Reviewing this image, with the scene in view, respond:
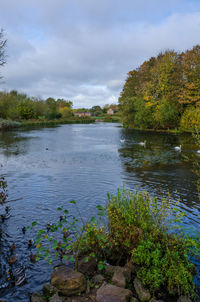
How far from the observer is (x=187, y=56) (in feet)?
142

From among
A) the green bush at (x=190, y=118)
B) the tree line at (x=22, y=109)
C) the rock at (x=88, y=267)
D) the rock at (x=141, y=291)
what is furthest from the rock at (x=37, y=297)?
the tree line at (x=22, y=109)

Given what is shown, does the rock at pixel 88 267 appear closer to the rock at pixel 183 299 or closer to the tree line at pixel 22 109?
the rock at pixel 183 299

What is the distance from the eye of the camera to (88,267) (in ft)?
18.7

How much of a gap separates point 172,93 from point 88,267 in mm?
46988

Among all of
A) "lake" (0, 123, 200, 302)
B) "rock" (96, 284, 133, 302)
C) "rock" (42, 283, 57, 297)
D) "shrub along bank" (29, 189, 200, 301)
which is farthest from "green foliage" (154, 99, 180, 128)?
"rock" (42, 283, 57, 297)

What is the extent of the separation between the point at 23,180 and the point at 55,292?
35.4ft

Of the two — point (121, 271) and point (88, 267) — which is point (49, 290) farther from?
point (121, 271)

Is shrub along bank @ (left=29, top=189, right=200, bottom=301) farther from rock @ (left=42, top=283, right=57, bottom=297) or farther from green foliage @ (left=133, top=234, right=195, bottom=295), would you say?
rock @ (left=42, top=283, right=57, bottom=297)

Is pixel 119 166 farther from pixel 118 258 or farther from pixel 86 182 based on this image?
pixel 118 258

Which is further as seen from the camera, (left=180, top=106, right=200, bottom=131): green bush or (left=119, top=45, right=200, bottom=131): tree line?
(left=119, top=45, right=200, bottom=131): tree line

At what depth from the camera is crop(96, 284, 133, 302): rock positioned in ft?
15.3

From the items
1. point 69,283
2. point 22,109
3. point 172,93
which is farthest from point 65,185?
point 22,109

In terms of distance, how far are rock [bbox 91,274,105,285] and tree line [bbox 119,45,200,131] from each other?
123ft

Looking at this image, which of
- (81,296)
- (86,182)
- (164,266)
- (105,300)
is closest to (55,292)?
(81,296)
